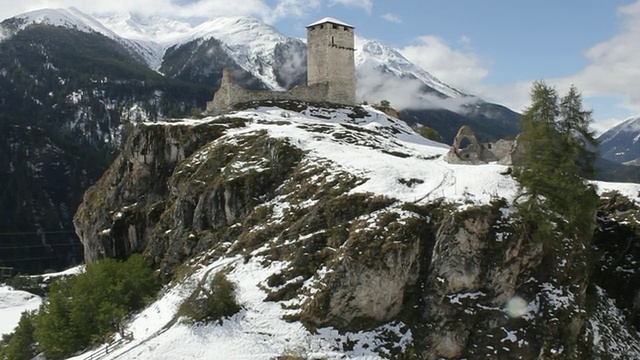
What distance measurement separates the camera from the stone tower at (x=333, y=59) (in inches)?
3546

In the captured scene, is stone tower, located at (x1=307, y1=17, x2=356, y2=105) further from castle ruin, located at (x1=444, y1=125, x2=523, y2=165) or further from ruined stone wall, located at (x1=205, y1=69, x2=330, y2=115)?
castle ruin, located at (x1=444, y1=125, x2=523, y2=165)

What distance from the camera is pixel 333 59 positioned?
297ft

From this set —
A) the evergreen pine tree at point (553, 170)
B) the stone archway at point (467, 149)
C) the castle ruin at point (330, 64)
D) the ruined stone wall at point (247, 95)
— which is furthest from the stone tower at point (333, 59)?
the evergreen pine tree at point (553, 170)

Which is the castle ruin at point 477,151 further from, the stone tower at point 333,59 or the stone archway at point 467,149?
the stone tower at point 333,59

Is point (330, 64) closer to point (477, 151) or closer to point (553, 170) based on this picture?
point (477, 151)

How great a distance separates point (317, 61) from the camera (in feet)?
297

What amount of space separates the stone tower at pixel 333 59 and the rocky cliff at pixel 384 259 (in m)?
31.1

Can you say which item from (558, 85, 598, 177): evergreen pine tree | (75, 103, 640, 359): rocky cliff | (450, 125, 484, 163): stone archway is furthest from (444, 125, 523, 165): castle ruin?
(558, 85, 598, 177): evergreen pine tree

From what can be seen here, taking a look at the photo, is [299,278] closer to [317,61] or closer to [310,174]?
[310,174]

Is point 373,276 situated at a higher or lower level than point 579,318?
higher

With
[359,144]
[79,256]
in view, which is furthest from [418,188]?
[79,256]

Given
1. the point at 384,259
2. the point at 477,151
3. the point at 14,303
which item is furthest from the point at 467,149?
the point at 14,303

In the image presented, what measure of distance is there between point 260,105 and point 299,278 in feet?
146

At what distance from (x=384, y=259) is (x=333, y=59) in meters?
55.3
